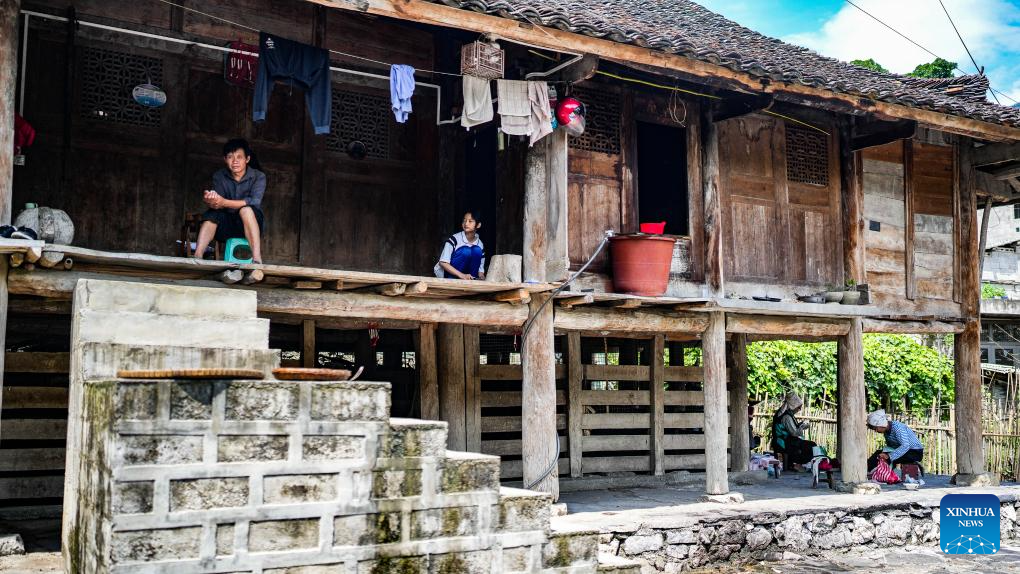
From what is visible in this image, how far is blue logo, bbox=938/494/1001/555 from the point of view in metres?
11.8

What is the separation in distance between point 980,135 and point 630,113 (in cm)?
484

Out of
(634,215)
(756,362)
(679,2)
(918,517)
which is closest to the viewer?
(634,215)

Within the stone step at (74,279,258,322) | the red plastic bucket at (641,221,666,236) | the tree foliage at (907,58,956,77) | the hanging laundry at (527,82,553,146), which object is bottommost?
the stone step at (74,279,258,322)

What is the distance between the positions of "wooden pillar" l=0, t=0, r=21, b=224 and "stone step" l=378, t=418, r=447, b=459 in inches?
129

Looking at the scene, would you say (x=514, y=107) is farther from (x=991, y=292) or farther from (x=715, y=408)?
(x=991, y=292)

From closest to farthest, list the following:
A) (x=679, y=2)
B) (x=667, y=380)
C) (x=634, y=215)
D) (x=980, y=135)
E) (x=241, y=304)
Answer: (x=241, y=304) → (x=634, y=215) → (x=980, y=135) → (x=667, y=380) → (x=679, y=2)

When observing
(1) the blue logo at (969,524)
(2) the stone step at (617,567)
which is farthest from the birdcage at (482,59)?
(1) the blue logo at (969,524)

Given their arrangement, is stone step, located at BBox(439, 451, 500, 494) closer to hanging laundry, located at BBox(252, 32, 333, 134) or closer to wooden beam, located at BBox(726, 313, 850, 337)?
hanging laundry, located at BBox(252, 32, 333, 134)

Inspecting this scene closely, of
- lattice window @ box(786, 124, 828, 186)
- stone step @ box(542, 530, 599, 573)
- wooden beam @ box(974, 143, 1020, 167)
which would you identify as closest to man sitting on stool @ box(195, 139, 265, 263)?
stone step @ box(542, 530, 599, 573)

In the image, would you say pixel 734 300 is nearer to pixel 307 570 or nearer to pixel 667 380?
pixel 667 380

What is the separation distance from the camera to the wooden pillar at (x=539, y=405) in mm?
9633

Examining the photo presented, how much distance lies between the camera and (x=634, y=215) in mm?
11062

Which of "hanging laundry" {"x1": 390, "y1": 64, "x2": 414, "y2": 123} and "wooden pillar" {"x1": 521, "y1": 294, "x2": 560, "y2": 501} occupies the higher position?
"hanging laundry" {"x1": 390, "y1": 64, "x2": 414, "y2": 123}

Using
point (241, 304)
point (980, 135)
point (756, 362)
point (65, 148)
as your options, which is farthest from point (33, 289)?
point (756, 362)
